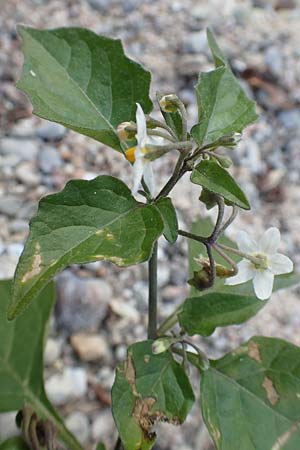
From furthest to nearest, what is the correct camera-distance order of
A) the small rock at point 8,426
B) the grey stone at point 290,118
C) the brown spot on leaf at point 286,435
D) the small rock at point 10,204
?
the grey stone at point 290,118, the small rock at point 10,204, the small rock at point 8,426, the brown spot on leaf at point 286,435

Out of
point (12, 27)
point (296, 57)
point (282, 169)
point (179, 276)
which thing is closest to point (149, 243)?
point (179, 276)

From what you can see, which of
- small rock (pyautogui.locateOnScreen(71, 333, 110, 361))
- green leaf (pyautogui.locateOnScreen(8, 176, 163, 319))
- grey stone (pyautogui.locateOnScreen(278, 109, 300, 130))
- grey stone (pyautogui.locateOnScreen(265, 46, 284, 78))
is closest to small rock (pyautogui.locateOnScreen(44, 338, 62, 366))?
small rock (pyautogui.locateOnScreen(71, 333, 110, 361))

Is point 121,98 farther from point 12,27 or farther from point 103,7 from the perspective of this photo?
point 103,7

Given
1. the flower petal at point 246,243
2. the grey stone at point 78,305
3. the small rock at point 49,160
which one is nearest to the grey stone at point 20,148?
the small rock at point 49,160

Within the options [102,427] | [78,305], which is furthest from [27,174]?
[102,427]

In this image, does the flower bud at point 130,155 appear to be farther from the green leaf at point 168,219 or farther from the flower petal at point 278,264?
the flower petal at point 278,264

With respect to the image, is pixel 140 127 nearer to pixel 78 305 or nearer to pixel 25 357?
pixel 25 357
